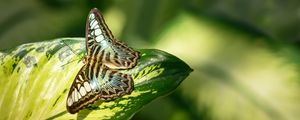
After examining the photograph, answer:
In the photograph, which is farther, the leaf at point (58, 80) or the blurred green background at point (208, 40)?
the blurred green background at point (208, 40)

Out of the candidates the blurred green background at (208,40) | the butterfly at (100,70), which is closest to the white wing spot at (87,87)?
the butterfly at (100,70)

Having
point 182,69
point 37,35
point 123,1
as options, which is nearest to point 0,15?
point 37,35

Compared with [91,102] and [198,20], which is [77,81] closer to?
[91,102]

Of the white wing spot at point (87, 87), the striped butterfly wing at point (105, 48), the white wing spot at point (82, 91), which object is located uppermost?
the striped butterfly wing at point (105, 48)

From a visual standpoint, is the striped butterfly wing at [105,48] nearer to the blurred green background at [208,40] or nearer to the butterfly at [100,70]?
the butterfly at [100,70]

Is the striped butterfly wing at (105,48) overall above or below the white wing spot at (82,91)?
above
